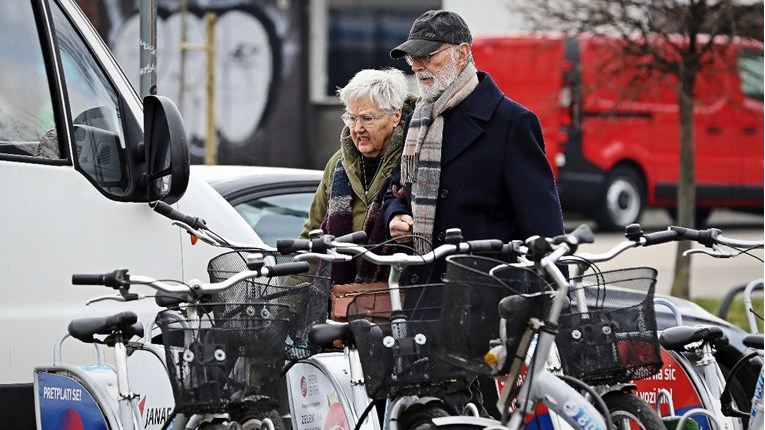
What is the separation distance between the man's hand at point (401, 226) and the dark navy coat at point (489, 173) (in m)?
0.07

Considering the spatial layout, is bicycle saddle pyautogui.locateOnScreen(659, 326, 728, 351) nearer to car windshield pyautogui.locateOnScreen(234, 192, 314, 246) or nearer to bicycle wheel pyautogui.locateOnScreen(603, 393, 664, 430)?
bicycle wheel pyautogui.locateOnScreen(603, 393, 664, 430)

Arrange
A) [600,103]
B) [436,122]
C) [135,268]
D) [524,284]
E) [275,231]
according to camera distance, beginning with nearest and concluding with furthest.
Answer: [524,284]
[436,122]
[135,268]
[275,231]
[600,103]

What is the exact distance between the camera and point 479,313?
442 cm

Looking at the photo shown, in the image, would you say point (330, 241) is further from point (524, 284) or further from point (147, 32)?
point (147, 32)

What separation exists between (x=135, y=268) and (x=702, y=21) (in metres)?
7.26

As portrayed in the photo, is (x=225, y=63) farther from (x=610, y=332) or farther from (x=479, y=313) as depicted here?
(x=479, y=313)

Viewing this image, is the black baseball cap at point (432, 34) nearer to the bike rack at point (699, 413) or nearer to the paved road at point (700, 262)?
the bike rack at point (699, 413)

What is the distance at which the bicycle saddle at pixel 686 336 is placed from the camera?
5.43 meters

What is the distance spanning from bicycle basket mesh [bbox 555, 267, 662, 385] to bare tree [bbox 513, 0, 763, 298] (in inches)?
294

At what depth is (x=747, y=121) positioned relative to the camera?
1997 centimetres

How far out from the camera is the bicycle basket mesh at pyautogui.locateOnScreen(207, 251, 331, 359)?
199 inches

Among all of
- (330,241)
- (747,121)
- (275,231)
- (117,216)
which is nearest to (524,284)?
(330,241)

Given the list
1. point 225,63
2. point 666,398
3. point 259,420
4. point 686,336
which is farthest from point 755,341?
point 225,63

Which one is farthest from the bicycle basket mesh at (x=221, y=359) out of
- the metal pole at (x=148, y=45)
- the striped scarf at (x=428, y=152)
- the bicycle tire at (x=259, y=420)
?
the metal pole at (x=148, y=45)
